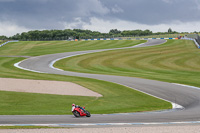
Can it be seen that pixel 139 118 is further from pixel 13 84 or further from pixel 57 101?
pixel 13 84

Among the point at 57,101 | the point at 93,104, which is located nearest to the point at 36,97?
the point at 57,101

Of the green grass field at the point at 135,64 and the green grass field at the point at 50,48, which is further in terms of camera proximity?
the green grass field at the point at 50,48

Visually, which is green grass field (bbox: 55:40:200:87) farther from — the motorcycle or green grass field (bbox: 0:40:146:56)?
the motorcycle

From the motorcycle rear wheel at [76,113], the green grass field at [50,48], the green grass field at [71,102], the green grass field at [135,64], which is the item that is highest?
the motorcycle rear wheel at [76,113]

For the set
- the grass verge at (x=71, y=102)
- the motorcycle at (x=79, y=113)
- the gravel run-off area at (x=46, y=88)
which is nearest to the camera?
the motorcycle at (x=79, y=113)

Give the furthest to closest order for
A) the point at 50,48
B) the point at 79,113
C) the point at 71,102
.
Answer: the point at 50,48, the point at 71,102, the point at 79,113

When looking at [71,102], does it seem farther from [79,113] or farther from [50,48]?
[50,48]

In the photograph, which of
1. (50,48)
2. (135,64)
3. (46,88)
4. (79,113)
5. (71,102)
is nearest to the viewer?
(79,113)

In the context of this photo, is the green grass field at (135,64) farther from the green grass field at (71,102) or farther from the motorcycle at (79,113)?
the motorcycle at (79,113)

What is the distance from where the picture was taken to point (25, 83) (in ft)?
86.8

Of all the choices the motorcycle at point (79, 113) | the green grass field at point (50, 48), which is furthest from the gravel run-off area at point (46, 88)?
the green grass field at point (50, 48)

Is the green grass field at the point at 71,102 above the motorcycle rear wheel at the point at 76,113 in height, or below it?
below

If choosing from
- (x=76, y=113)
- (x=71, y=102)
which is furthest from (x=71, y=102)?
(x=76, y=113)

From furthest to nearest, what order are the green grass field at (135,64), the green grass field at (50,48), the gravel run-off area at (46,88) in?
the green grass field at (50,48)
the green grass field at (135,64)
the gravel run-off area at (46,88)
